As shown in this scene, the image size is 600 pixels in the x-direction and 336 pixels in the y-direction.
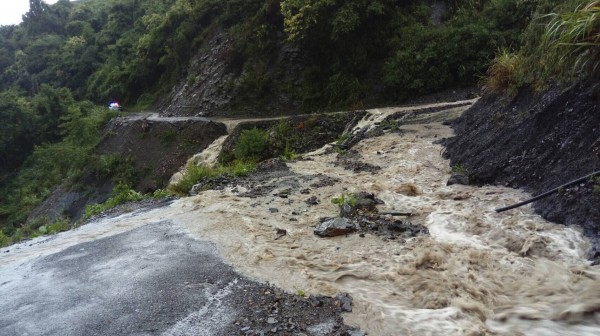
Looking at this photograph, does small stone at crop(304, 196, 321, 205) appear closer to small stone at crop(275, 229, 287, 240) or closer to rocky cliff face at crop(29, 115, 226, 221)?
small stone at crop(275, 229, 287, 240)

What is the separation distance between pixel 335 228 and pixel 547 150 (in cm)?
376

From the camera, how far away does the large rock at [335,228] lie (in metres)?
6.73

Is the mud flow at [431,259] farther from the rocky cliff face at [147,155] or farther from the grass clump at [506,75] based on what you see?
the rocky cliff face at [147,155]

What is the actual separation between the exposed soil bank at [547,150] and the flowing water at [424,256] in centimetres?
31

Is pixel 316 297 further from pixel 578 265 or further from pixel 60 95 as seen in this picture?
pixel 60 95

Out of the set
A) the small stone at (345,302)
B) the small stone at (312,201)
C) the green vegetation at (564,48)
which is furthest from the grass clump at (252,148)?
the small stone at (345,302)

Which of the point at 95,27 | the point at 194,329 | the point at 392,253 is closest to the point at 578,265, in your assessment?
the point at 392,253

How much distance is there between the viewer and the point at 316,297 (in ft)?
15.9

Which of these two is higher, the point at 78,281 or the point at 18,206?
the point at 78,281

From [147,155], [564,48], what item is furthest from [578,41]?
[147,155]

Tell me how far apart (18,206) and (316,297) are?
29.2 m

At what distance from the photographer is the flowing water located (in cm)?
423

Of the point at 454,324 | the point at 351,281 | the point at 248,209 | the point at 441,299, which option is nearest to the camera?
the point at 454,324

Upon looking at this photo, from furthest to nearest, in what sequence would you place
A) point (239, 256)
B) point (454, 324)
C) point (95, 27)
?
point (95, 27) < point (239, 256) < point (454, 324)
